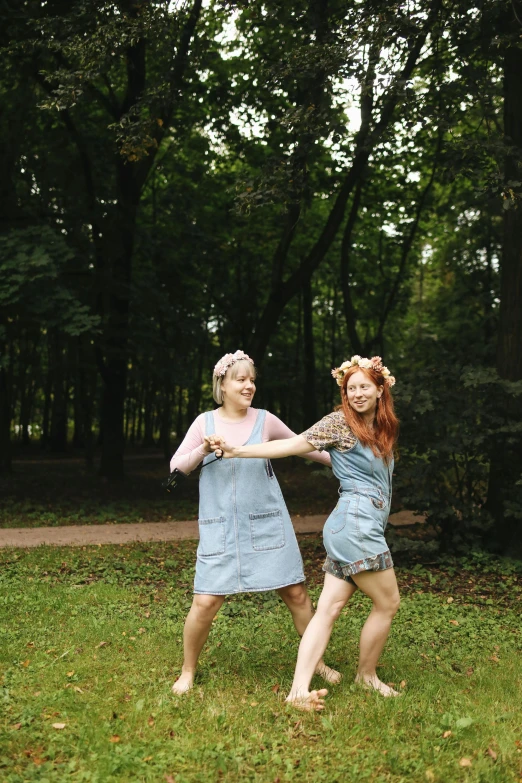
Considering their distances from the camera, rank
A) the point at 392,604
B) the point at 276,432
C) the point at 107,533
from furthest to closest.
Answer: the point at 107,533
the point at 276,432
the point at 392,604

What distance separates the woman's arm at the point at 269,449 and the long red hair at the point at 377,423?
311 mm

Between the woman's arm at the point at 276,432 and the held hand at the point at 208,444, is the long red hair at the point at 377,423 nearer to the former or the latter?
the woman's arm at the point at 276,432

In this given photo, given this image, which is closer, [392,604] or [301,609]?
[392,604]

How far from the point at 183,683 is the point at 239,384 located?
1.86 metres

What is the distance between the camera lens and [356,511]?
188 inches

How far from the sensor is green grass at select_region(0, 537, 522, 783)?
3941mm

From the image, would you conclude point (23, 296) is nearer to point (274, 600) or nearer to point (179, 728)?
point (274, 600)

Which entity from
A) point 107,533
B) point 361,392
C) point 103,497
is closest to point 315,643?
point 361,392

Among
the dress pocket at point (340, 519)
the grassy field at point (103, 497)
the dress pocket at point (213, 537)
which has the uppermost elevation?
the dress pocket at point (340, 519)

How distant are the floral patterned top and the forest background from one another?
435 centimetres

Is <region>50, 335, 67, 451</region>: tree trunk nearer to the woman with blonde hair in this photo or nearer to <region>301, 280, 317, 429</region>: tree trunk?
<region>301, 280, 317, 429</region>: tree trunk

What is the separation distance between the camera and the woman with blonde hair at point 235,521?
495cm

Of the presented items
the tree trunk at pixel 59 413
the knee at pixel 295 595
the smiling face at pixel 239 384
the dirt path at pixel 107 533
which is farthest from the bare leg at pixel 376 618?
the tree trunk at pixel 59 413

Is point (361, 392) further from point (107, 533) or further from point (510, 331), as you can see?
point (107, 533)
